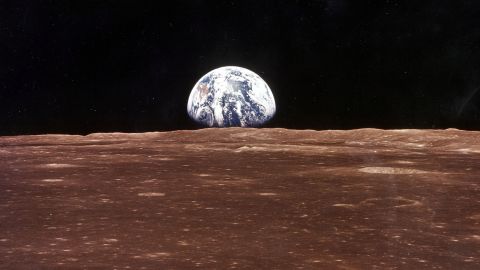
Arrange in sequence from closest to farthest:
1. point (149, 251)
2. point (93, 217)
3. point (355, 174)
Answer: point (149, 251) < point (93, 217) < point (355, 174)

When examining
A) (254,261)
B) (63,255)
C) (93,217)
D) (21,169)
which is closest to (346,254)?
(254,261)

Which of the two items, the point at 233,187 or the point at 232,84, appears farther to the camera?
the point at 232,84

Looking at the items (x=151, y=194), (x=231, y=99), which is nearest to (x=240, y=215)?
(x=151, y=194)

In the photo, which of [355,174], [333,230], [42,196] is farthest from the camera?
[355,174]

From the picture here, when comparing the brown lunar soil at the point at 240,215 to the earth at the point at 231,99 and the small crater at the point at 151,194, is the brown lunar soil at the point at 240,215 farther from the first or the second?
the earth at the point at 231,99

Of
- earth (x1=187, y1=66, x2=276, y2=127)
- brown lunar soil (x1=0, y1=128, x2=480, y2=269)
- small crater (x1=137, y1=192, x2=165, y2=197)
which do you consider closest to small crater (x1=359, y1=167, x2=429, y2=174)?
brown lunar soil (x1=0, y1=128, x2=480, y2=269)

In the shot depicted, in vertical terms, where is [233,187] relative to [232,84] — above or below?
below

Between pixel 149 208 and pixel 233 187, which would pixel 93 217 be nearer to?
pixel 149 208
